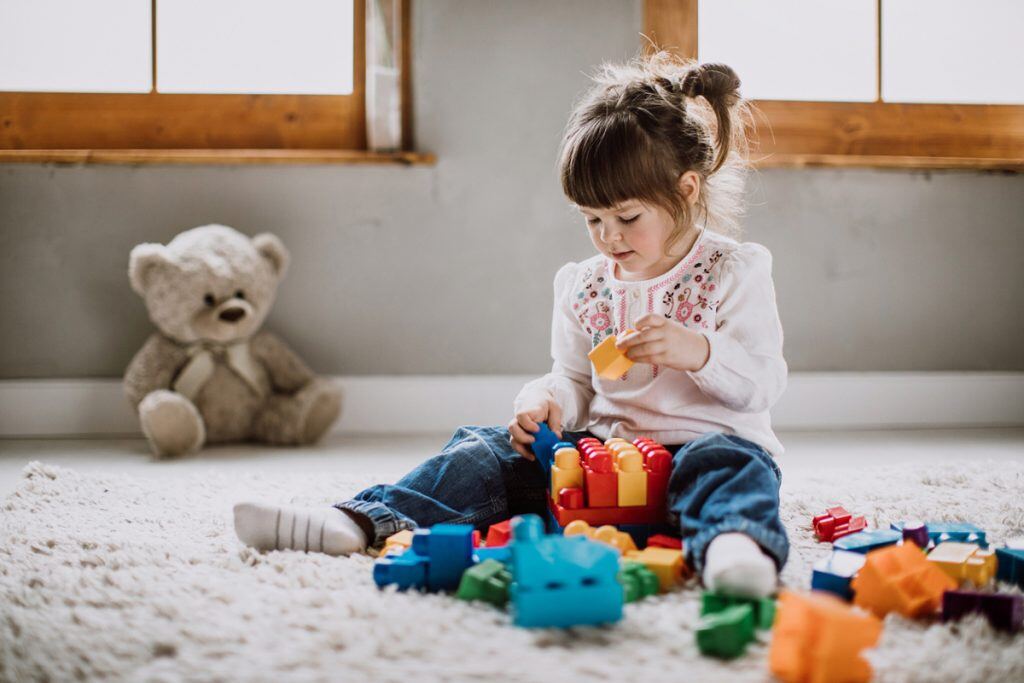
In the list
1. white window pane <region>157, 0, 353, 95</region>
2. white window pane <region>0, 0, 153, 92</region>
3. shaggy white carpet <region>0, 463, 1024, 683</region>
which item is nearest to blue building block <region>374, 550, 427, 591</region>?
shaggy white carpet <region>0, 463, 1024, 683</region>

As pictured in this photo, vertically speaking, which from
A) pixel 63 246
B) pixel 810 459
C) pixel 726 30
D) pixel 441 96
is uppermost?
pixel 726 30

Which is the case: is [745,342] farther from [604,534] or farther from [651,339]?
[604,534]

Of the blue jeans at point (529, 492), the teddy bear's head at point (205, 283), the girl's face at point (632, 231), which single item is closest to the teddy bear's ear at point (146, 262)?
the teddy bear's head at point (205, 283)

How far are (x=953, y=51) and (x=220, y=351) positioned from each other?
1707 mm

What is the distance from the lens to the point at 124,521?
1.10m

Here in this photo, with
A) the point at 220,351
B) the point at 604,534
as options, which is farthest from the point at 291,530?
the point at 220,351

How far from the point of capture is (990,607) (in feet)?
2.32

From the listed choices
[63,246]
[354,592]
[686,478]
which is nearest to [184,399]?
[63,246]

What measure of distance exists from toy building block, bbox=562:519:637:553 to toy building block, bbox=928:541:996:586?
0.28 metres

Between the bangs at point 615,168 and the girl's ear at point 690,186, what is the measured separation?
0.02 metres

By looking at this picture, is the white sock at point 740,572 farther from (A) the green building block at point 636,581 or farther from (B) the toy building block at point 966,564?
(B) the toy building block at point 966,564

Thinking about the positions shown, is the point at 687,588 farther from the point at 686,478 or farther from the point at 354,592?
the point at 354,592

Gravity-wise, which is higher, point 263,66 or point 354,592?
point 263,66

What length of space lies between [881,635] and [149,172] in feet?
5.34
